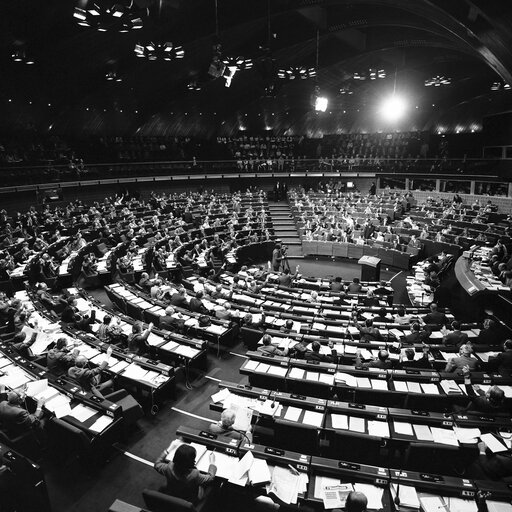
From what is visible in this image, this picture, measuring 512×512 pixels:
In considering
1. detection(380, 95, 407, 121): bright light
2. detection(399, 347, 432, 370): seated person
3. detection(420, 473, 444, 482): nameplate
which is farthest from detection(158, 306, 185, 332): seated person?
Answer: detection(380, 95, 407, 121): bright light

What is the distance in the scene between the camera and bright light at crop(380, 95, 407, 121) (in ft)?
111

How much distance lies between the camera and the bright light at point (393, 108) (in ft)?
111

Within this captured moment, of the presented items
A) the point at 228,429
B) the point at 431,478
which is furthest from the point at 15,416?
the point at 431,478

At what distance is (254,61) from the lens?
68.3ft

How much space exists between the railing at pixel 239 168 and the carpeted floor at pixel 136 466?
17.8 meters

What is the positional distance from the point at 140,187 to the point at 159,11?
49.3 ft

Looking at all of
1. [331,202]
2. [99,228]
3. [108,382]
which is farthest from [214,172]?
[108,382]

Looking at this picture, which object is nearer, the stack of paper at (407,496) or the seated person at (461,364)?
the stack of paper at (407,496)

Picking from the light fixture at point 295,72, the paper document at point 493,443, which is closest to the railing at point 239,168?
the light fixture at point 295,72

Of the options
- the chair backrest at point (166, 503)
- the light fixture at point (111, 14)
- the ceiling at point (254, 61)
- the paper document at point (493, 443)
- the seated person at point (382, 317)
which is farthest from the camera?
the ceiling at point (254, 61)

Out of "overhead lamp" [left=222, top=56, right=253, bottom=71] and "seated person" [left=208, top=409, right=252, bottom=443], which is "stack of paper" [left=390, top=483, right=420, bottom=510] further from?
"overhead lamp" [left=222, top=56, right=253, bottom=71]

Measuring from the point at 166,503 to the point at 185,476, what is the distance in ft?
1.13

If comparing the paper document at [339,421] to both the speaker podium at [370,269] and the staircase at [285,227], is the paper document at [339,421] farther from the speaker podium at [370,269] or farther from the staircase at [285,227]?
the staircase at [285,227]

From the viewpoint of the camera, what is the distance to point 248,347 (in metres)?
9.76
